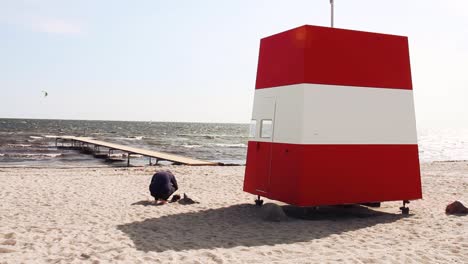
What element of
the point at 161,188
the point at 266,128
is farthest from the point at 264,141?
the point at 161,188

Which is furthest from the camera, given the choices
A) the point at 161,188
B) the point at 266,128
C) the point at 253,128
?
the point at 161,188

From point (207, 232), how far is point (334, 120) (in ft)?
10.4

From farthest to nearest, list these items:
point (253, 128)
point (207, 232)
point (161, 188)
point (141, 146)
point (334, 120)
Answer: point (141, 146), point (161, 188), point (253, 128), point (334, 120), point (207, 232)

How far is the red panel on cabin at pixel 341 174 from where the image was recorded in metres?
8.34

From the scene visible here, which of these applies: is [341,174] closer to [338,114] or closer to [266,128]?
[338,114]

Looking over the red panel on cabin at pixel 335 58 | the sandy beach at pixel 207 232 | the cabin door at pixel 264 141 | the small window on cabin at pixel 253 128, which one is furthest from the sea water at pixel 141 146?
the red panel on cabin at pixel 335 58

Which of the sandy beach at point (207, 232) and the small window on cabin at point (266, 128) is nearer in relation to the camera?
the sandy beach at point (207, 232)

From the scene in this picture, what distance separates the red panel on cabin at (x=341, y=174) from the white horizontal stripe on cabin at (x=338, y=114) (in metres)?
0.18

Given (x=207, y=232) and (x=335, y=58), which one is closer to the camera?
(x=207, y=232)

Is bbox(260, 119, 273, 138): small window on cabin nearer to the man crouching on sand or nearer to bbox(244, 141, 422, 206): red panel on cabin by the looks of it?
bbox(244, 141, 422, 206): red panel on cabin

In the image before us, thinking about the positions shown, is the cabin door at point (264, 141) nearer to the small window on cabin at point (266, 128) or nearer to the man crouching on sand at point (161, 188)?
the small window on cabin at point (266, 128)

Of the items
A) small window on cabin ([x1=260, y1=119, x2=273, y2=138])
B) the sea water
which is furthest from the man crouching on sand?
the sea water

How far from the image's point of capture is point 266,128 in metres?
9.40

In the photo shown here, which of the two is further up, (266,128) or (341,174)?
(266,128)
